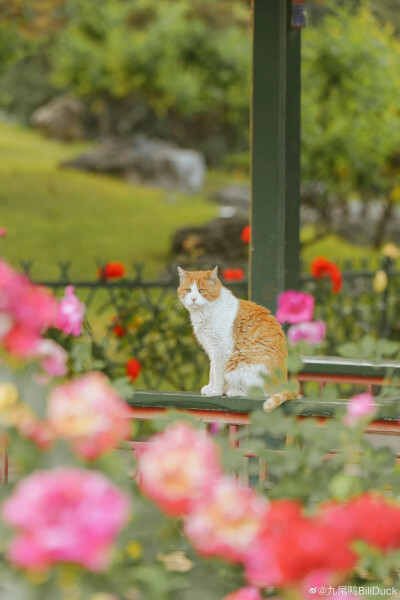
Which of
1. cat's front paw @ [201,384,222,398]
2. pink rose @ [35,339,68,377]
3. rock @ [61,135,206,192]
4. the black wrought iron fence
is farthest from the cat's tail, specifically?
rock @ [61,135,206,192]

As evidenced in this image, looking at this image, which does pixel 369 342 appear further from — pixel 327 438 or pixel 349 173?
pixel 349 173

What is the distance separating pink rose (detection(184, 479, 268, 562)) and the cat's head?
5.25 feet

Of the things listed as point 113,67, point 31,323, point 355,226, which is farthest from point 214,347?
point 113,67

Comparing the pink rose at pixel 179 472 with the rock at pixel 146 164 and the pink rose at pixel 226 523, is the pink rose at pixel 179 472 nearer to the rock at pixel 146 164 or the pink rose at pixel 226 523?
the pink rose at pixel 226 523

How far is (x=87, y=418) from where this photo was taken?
1023 mm

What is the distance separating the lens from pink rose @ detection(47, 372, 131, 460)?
1.02 metres

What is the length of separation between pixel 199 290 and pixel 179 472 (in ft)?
5.42

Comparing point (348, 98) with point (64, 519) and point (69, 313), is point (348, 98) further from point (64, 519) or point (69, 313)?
point (64, 519)

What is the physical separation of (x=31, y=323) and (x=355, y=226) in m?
16.3

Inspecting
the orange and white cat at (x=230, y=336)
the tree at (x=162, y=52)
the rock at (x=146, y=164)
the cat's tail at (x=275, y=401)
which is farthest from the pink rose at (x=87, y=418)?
the rock at (x=146, y=164)

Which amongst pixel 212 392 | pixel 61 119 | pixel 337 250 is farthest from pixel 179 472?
pixel 61 119

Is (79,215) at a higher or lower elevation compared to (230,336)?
higher

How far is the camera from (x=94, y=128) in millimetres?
22547

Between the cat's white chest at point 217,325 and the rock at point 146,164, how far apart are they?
15.2m
